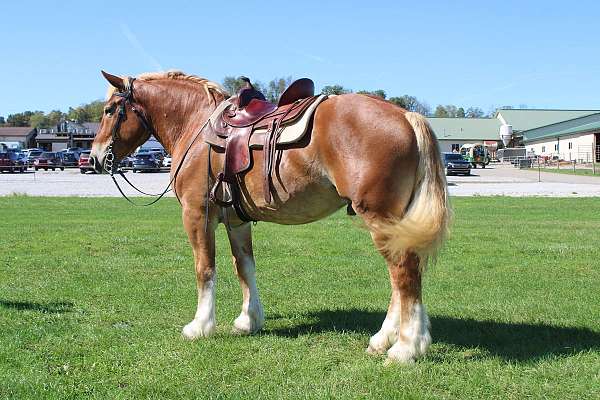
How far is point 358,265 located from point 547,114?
117 m

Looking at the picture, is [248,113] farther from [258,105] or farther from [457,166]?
[457,166]

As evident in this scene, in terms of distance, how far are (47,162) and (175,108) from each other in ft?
189

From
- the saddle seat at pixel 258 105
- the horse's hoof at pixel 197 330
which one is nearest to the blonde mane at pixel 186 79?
the saddle seat at pixel 258 105

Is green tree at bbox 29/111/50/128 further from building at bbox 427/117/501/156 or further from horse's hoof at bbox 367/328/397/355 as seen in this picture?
horse's hoof at bbox 367/328/397/355

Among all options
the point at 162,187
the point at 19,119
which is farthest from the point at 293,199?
the point at 19,119

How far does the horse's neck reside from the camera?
7.08 m

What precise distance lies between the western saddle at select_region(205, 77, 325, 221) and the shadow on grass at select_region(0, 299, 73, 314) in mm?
2573

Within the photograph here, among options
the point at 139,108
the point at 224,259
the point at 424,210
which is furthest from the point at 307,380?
the point at 224,259

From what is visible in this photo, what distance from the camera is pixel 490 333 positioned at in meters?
6.45

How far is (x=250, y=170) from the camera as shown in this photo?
6.17m

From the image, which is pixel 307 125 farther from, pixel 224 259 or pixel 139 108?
pixel 224 259

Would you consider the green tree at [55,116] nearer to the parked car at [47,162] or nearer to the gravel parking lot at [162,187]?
the parked car at [47,162]

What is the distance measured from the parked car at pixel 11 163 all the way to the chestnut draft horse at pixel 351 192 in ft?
170

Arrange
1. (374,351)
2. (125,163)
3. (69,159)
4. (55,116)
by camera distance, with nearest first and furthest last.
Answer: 1. (374,351)
2. (125,163)
3. (69,159)
4. (55,116)
